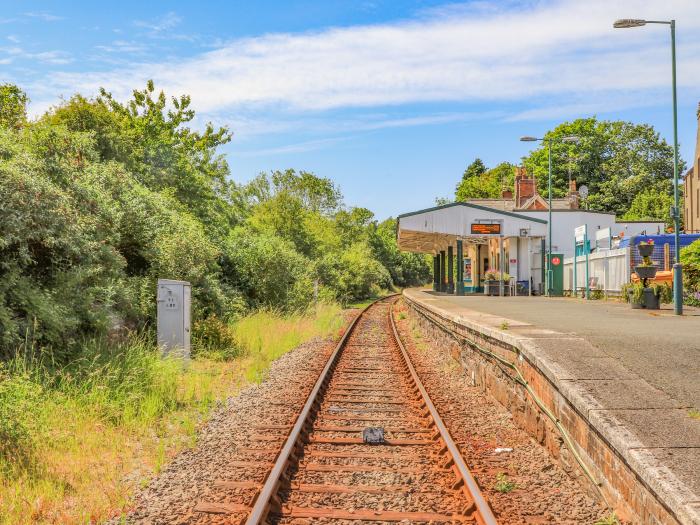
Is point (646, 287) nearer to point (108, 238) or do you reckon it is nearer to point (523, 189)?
point (108, 238)

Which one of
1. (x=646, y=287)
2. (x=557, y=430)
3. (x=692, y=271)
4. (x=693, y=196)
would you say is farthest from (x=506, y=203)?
(x=557, y=430)

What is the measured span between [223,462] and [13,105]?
79.7 feet

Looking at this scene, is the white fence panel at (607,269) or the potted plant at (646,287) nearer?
the potted plant at (646,287)

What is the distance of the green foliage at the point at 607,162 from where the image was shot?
74.6 meters

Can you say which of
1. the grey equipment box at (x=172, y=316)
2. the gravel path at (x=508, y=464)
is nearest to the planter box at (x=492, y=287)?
the gravel path at (x=508, y=464)

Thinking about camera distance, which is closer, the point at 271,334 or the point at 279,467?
the point at 279,467

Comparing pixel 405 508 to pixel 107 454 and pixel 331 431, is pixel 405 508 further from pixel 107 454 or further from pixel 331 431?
pixel 107 454

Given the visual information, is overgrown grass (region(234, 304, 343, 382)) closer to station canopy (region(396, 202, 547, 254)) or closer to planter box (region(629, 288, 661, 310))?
planter box (region(629, 288, 661, 310))

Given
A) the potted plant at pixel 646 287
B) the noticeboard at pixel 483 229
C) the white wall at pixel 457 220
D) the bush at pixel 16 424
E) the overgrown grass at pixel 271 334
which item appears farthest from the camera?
the white wall at pixel 457 220

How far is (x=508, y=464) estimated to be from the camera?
251 inches

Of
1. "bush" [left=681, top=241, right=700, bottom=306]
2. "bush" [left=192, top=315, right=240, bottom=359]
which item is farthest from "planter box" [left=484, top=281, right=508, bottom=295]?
"bush" [left=192, top=315, right=240, bottom=359]

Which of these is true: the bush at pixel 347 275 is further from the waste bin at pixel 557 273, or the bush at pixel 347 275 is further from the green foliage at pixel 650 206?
the green foliage at pixel 650 206

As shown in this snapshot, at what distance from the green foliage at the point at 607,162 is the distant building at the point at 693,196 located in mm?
14172

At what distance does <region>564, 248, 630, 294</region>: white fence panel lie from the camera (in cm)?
2523
